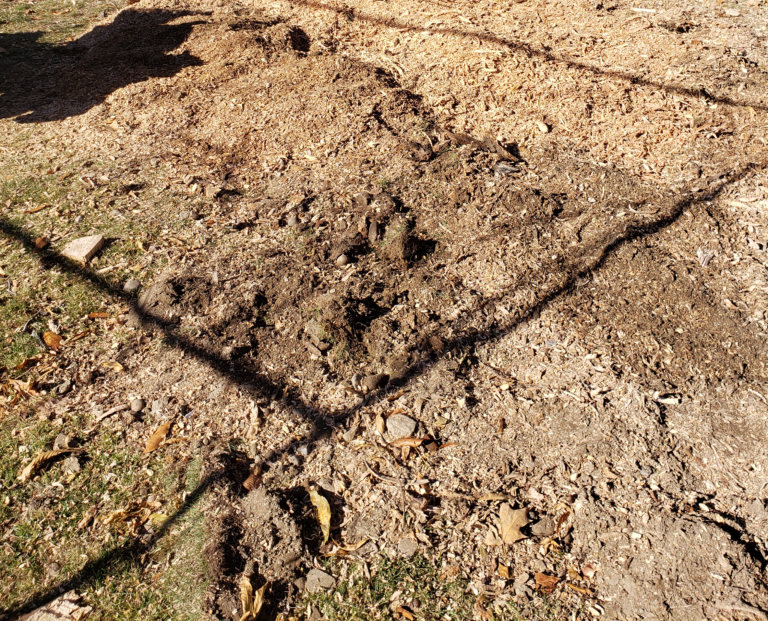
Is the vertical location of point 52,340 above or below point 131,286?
below

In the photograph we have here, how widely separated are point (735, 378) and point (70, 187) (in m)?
5.02

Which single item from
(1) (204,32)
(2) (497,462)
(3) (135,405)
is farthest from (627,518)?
(1) (204,32)

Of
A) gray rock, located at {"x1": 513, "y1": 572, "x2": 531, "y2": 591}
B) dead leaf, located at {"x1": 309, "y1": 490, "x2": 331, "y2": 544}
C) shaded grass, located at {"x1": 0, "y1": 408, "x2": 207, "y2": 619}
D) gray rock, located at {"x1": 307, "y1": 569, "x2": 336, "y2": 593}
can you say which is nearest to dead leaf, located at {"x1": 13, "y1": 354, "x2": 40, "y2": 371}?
shaded grass, located at {"x1": 0, "y1": 408, "x2": 207, "y2": 619}

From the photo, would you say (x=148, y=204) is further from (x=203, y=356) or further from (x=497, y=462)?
(x=497, y=462)

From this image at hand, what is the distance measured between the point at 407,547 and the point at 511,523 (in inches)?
19.2

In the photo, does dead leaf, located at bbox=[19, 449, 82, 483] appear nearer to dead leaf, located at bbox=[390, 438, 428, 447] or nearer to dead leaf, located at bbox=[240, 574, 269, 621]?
dead leaf, located at bbox=[240, 574, 269, 621]

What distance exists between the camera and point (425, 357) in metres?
3.44

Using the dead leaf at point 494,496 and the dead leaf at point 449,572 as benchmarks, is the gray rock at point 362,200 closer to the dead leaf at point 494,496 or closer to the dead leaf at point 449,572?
the dead leaf at point 494,496

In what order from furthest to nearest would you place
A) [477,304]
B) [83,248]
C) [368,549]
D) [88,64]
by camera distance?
1. [88,64]
2. [83,248]
3. [477,304]
4. [368,549]

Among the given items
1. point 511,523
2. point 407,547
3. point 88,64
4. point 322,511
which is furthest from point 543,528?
point 88,64

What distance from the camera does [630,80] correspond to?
5.17 meters

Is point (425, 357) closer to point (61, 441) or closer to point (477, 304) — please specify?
point (477, 304)

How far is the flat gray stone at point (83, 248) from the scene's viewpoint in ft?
14.1

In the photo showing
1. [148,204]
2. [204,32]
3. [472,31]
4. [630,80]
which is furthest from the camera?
[204,32]
